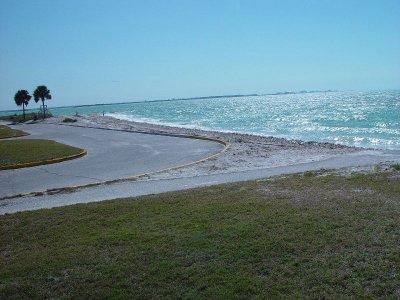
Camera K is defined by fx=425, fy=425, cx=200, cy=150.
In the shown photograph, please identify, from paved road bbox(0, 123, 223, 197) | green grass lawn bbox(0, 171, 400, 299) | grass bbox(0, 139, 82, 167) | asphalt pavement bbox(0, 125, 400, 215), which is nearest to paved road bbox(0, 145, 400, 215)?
asphalt pavement bbox(0, 125, 400, 215)

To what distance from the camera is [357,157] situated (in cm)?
1705

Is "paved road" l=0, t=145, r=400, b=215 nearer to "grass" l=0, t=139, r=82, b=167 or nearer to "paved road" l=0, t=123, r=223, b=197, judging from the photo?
"paved road" l=0, t=123, r=223, b=197

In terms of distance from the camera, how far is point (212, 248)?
5895mm

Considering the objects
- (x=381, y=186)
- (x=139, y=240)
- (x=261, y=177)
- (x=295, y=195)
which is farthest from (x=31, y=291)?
(x=261, y=177)

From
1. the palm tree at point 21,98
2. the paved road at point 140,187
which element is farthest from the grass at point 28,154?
the palm tree at point 21,98

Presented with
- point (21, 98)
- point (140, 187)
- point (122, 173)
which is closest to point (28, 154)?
point (122, 173)

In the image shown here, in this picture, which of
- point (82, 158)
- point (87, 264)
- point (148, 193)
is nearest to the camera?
point (87, 264)

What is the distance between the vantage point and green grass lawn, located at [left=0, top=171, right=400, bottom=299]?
4.87m

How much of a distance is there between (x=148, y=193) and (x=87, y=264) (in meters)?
5.07

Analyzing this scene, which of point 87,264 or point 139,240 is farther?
point 139,240

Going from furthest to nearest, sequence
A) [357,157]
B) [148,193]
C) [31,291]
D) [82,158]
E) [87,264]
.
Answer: [82,158] → [357,157] → [148,193] → [87,264] → [31,291]

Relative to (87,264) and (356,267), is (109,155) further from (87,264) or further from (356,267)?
(356,267)

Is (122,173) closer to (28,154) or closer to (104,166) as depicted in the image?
(104,166)

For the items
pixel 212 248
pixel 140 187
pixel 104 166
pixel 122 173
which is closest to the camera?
pixel 212 248
